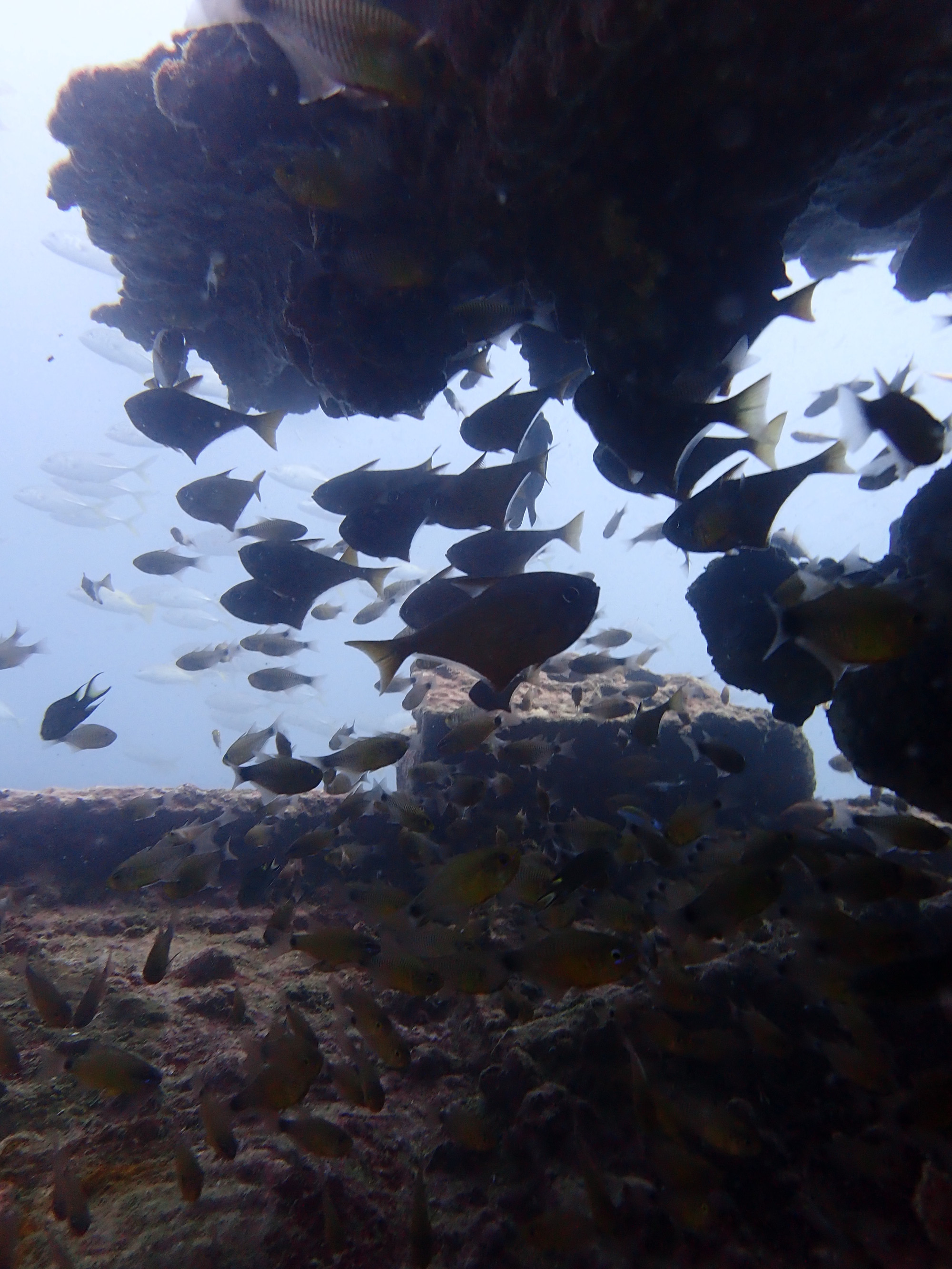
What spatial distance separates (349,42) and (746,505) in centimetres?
377

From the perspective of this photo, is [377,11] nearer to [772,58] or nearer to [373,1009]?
[772,58]

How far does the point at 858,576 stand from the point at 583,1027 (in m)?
4.22

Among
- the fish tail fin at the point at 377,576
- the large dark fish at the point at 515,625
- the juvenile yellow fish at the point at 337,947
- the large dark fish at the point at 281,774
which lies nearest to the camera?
the large dark fish at the point at 515,625

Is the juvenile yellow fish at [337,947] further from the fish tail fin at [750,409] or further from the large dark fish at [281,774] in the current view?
the fish tail fin at [750,409]

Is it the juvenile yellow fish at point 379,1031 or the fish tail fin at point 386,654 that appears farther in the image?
the fish tail fin at point 386,654

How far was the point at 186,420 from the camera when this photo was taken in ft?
16.7

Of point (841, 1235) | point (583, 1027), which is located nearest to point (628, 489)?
point (583, 1027)

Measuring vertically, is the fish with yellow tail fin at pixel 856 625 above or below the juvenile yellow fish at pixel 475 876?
above

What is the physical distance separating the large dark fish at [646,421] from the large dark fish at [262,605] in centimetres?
313

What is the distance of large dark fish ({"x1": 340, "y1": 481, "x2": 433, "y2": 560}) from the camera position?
15.3 feet

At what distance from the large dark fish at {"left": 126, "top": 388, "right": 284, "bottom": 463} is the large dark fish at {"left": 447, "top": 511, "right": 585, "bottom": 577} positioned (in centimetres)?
216

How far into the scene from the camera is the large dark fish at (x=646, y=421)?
469cm

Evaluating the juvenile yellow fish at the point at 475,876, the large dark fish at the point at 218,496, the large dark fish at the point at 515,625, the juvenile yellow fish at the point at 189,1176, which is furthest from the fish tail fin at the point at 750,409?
the juvenile yellow fish at the point at 189,1176

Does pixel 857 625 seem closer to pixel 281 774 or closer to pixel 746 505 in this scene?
pixel 746 505
